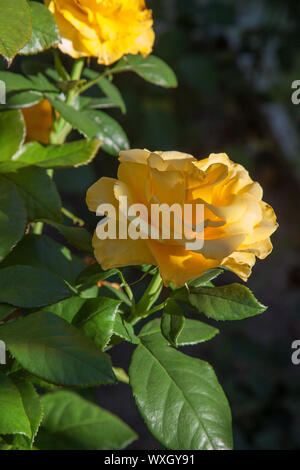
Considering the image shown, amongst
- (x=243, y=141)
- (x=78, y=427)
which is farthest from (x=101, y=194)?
(x=243, y=141)

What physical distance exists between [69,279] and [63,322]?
0.14 meters

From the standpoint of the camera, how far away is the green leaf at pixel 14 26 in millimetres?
463

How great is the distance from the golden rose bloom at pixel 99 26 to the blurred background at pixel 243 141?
2.33 feet

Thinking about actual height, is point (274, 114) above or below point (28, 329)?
above

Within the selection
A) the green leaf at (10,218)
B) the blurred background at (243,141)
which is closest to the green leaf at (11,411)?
the green leaf at (10,218)

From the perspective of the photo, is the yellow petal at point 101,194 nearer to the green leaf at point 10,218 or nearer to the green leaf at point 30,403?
the green leaf at point 10,218

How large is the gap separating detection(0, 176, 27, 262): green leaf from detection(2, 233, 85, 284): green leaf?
0.25ft

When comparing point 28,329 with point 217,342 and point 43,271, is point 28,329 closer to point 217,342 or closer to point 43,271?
point 43,271

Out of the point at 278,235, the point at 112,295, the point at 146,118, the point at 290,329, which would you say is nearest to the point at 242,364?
the point at 290,329

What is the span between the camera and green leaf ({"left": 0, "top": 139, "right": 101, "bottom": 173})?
572 millimetres

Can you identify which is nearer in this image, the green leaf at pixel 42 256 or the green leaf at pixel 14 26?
the green leaf at pixel 14 26

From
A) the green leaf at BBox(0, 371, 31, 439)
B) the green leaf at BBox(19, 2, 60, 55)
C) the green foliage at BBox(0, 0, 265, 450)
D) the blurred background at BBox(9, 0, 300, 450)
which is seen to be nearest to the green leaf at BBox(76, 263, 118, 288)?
the green foliage at BBox(0, 0, 265, 450)

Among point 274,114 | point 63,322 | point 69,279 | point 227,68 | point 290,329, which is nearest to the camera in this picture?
point 63,322
